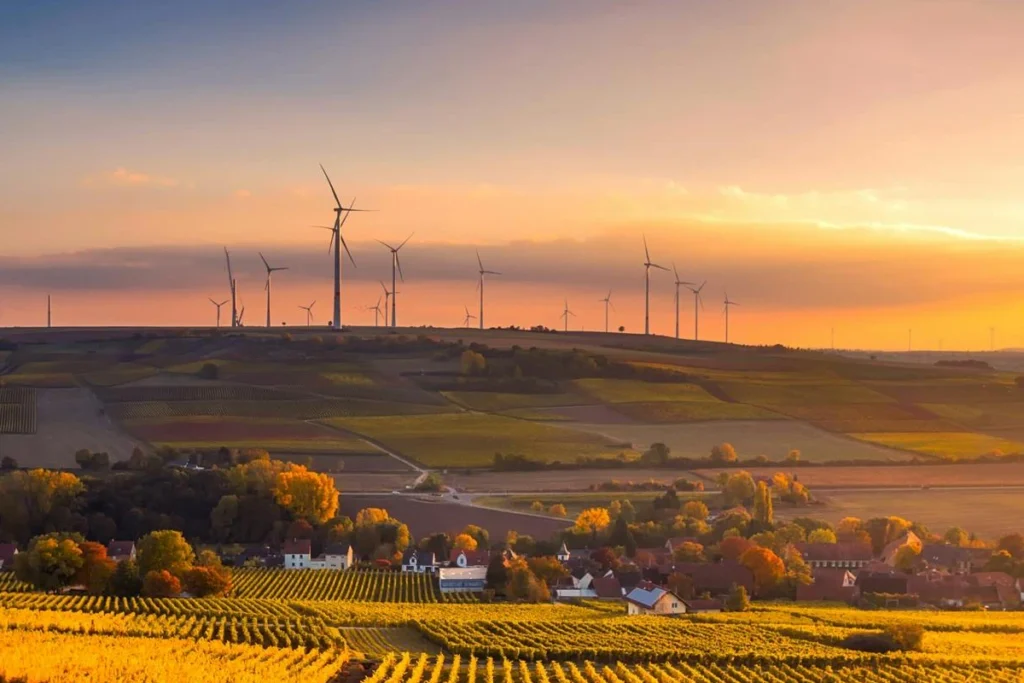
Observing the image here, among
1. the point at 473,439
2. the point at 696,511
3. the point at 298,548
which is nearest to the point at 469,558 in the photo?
the point at 298,548

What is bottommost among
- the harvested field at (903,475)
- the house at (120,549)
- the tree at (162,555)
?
the house at (120,549)

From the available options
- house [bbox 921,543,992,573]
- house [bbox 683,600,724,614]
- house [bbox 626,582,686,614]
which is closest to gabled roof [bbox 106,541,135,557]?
house [bbox 626,582,686,614]

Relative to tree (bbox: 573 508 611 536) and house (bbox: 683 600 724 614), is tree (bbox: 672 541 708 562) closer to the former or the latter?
tree (bbox: 573 508 611 536)

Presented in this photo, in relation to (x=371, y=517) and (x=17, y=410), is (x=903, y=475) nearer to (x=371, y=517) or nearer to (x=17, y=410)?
(x=371, y=517)

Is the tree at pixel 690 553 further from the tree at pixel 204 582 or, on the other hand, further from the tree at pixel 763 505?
the tree at pixel 204 582

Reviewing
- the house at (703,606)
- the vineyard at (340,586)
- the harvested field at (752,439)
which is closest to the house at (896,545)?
the house at (703,606)

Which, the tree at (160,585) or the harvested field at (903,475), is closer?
the tree at (160,585)
